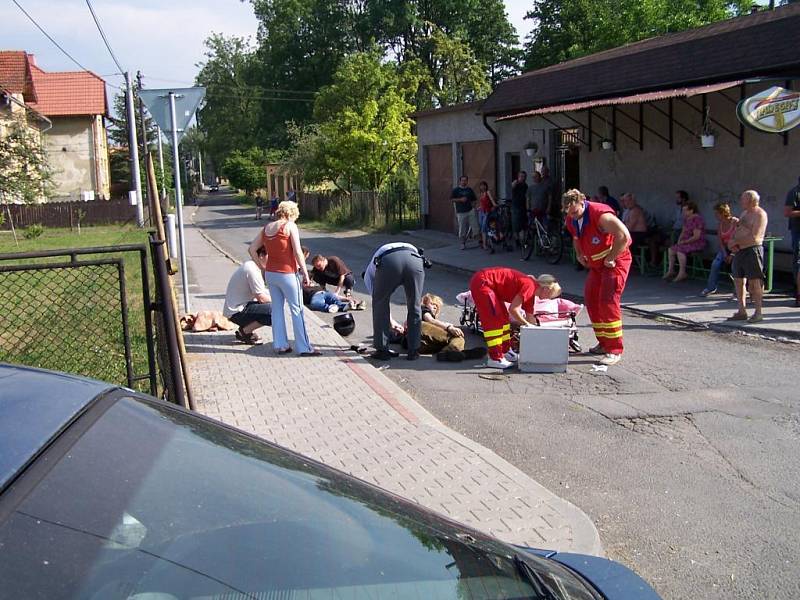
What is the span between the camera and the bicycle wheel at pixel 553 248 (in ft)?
59.1

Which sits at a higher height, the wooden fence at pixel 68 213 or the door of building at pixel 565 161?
the door of building at pixel 565 161

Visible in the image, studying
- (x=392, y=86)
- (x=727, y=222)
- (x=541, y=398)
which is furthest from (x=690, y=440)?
(x=392, y=86)

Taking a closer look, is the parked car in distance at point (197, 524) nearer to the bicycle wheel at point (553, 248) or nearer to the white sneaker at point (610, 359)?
the white sneaker at point (610, 359)

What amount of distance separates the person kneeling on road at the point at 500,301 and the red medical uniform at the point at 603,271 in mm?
575

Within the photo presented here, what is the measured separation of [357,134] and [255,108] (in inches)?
1919

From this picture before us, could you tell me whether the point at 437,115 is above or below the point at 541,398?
above

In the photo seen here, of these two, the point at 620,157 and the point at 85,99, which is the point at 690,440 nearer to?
the point at 620,157

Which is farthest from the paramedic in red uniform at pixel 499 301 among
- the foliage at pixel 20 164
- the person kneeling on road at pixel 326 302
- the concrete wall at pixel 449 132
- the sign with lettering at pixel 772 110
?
the foliage at pixel 20 164

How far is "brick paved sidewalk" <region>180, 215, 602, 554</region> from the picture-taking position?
16.6 ft

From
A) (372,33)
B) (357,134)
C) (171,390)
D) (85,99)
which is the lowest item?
(171,390)

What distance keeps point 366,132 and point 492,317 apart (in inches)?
1077

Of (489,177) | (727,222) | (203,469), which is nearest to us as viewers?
(203,469)

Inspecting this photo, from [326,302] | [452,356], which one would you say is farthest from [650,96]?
[452,356]

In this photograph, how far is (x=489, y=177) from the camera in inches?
932
